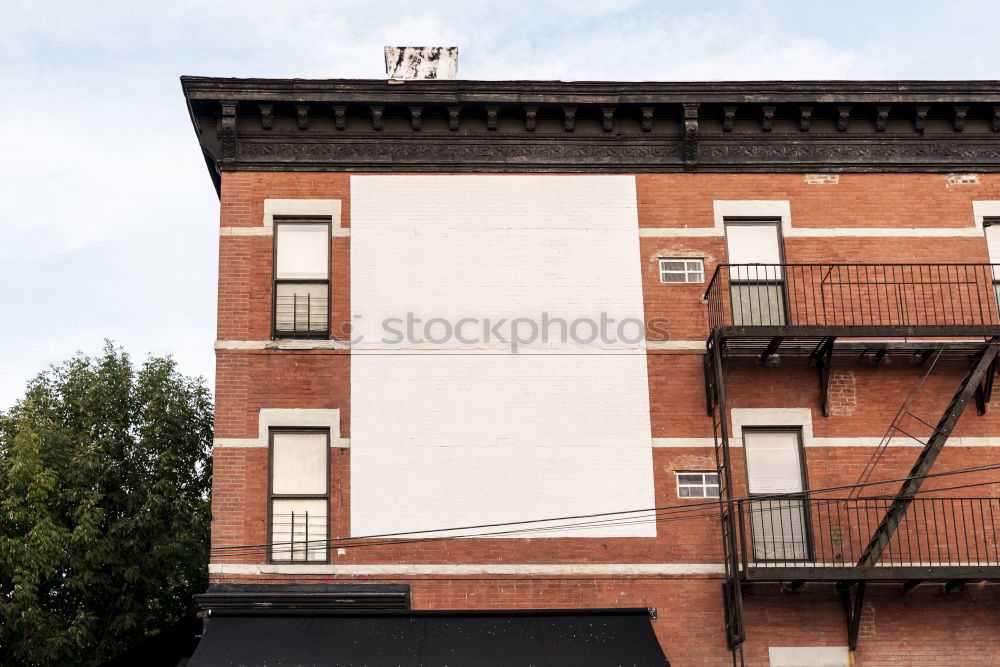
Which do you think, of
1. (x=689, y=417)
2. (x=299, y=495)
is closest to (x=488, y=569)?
(x=299, y=495)

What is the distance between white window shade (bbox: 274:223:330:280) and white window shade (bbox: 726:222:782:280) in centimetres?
580

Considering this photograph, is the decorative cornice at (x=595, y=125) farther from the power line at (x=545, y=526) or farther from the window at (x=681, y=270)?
the power line at (x=545, y=526)

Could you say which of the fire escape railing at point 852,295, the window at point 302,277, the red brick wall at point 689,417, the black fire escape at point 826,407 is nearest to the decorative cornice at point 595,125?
the red brick wall at point 689,417

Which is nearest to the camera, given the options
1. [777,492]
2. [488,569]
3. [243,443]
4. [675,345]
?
[488,569]

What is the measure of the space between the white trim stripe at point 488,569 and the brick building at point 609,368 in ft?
0.13

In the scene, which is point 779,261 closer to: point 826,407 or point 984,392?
point 826,407

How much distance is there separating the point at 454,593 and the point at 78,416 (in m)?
12.0

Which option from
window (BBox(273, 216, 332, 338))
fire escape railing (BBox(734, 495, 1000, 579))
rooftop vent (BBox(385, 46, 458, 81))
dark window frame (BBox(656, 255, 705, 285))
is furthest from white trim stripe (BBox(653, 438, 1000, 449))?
rooftop vent (BBox(385, 46, 458, 81))

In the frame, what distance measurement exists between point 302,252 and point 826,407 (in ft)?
25.0

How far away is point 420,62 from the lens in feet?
58.1

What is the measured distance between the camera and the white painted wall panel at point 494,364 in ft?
51.0

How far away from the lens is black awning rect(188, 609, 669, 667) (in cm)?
1373

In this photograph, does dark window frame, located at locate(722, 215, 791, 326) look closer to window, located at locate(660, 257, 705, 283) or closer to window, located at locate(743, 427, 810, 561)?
window, located at locate(660, 257, 705, 283)

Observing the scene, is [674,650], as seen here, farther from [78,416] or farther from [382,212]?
[78,416]
